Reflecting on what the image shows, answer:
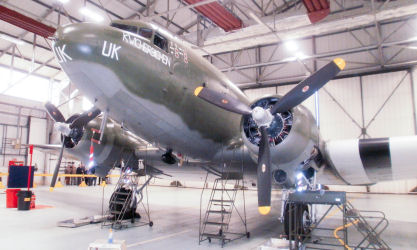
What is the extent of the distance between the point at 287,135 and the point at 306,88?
40.9 inches

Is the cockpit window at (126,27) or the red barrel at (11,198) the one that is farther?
the red barrel at (11,198)

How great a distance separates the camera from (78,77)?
5.97 m

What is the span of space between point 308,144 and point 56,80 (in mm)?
29433

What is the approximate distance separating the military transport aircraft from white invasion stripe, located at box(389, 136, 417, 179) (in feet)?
0.06

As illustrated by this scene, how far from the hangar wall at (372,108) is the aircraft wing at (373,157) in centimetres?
1611

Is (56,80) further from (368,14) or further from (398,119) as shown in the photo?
(398,119)

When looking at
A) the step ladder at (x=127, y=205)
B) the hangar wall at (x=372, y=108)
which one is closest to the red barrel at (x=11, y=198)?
the step ladder at (x=127, y=205)

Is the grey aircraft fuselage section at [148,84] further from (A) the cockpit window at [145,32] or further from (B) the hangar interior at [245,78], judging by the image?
(B) the hangar interior at [245,78]

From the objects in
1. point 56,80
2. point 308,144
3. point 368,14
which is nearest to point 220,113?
point 308,144

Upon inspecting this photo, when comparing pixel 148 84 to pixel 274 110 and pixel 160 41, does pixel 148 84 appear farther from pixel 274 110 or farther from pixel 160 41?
pixel 274 110

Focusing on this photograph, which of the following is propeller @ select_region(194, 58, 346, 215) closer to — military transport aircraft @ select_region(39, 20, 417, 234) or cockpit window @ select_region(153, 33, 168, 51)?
military transport aircraft @ select_region(39, 20, 417, 234)

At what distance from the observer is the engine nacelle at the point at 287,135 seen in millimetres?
6629

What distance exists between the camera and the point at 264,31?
1625cm

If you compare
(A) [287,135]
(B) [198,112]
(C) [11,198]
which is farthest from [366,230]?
(C) [11,198]
